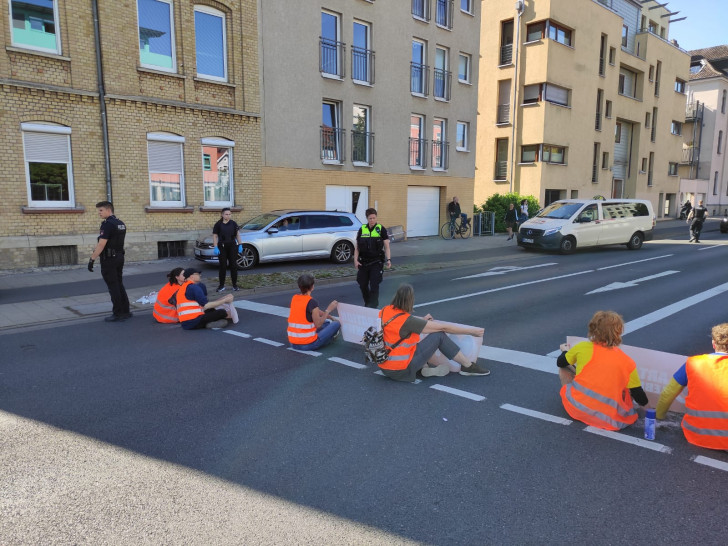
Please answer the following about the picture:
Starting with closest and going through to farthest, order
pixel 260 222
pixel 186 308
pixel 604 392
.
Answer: pixel 604 392 → pixel 186 308 → pixel 260 222

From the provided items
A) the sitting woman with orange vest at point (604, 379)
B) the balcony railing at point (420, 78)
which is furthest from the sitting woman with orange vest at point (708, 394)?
the balcony railing at point (420, 78)

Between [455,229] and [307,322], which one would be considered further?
[455,229]

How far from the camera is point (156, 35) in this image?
51.1ft

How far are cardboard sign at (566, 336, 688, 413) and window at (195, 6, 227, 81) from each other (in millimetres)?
15377

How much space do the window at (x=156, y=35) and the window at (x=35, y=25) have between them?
2.19m

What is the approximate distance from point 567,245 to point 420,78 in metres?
9.99

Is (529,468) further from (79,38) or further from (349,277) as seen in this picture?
(79,38)

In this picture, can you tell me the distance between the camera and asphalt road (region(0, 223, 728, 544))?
3.18m

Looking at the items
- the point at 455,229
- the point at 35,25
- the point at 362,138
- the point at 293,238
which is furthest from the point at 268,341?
the point at 455,229

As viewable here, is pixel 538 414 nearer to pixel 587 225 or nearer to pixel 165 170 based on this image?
pixel 165 170

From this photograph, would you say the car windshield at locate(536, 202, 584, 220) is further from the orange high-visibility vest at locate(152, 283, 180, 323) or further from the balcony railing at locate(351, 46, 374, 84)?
the orange high-visibility vest at locate(152, 283, 180, 323)

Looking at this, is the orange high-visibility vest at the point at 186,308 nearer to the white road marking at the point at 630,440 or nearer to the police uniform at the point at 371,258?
the police uniform at the point at 371,258

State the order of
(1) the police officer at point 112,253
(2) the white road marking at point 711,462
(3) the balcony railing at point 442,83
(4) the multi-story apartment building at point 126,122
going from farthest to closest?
1. (3) the balcony railing at point 442,83
2. (4) the multi-story apartment building at point 126,122
3. (1) the police officer at point 112,253
4. (2) the white road marking at point 711,462

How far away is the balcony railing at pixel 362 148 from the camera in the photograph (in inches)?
829
